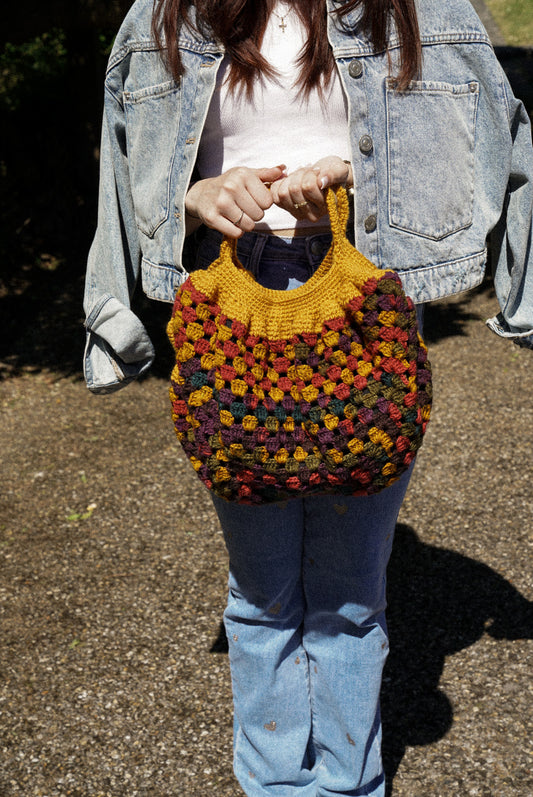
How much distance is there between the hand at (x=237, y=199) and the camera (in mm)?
1657

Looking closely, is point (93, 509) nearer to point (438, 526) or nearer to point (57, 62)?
point (438, 526)

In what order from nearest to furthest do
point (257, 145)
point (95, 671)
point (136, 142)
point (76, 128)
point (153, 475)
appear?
point (257, 145) → point (136, 142) → point (95, 671) → point (153, 475) → point (76, 128)

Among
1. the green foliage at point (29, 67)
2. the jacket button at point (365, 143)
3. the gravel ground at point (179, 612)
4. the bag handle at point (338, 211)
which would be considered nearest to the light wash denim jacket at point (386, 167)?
the jacket button at point (365, 143)

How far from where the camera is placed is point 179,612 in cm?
352

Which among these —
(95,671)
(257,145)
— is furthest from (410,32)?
(95,671)

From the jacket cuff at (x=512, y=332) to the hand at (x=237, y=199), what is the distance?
74 centimetres

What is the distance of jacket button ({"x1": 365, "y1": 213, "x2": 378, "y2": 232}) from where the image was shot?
71.9 inches

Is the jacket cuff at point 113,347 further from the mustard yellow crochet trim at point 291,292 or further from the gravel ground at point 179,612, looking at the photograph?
the gravel ground at point 179,612

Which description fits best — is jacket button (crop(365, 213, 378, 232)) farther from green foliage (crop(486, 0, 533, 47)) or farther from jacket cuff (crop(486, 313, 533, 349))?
green foliage (crop(486, 0, 533, 47))

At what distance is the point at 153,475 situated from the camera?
467 centimetres

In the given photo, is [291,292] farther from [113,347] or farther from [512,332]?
[512,332]

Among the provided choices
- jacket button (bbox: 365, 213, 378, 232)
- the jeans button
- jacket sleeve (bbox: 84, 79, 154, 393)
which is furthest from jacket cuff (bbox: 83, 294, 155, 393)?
jacket button (bbox: 365, 213, 378, 232)

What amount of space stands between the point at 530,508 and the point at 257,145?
9.31 feet

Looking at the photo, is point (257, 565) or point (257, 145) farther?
point (257, 565)
